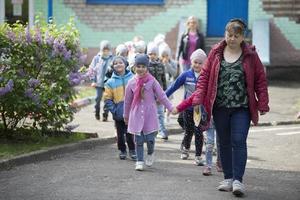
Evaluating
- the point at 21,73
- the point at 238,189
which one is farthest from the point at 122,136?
the point at 238,189

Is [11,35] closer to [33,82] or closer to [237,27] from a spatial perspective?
[33,82]

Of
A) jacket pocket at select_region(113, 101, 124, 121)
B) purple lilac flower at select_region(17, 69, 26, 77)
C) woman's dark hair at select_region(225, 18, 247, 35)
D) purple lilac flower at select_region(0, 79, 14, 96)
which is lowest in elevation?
jacket pocket at select_region(113, 101, 124, 121)

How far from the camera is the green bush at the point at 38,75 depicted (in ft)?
36.3

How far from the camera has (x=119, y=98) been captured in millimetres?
10703

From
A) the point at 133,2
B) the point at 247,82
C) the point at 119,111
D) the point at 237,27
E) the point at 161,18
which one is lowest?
the point at 119,111

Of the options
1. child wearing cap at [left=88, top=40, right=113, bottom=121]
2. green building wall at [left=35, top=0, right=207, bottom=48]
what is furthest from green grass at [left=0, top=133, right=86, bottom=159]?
green building wall at [left=35, top=0, right=207, bottom=48]

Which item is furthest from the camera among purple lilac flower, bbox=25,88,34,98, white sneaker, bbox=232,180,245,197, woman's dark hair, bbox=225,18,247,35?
purple lilac flower, bbox=25,88,34,98

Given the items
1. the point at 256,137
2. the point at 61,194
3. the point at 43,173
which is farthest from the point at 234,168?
the point at 256,137

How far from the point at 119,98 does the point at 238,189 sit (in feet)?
9.71

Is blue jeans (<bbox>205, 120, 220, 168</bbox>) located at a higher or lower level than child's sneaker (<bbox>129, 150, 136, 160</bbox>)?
higher

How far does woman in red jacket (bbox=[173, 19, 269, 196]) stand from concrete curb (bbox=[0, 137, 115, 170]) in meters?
2.74

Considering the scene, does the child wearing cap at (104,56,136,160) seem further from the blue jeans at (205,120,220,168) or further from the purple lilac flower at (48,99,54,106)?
the blue jeans at (205,120,220,168)

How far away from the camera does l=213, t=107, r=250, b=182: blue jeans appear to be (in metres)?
8.30

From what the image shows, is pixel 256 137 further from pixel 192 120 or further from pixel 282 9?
pixel 192 120
